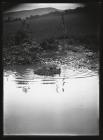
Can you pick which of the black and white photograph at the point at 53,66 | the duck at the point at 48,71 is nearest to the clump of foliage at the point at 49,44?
the black and white photograph at the point at 53,66

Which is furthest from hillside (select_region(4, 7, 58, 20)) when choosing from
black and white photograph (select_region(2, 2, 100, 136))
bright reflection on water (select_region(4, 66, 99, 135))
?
bright reflection on water (select_region(4, 66, 99, 135))

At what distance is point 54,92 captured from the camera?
6379 millimetres

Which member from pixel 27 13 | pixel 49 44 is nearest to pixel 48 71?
pixel 49 44

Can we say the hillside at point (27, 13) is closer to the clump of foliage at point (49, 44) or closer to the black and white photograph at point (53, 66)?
the black and white photograph at point (53, 66)

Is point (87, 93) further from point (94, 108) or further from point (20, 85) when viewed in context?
point (20, 85)

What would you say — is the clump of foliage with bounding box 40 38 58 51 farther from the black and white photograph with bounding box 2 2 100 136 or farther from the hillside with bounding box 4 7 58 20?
the hillside with bounding box 4 7 58 20

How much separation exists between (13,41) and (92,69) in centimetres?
132

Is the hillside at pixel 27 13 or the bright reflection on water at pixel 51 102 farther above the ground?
the hillside at pixel 27 13

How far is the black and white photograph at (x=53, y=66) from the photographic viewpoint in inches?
250

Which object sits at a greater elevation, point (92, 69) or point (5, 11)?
point (5, 11)

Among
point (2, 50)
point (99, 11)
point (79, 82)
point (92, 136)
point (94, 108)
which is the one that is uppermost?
point (99, 11)

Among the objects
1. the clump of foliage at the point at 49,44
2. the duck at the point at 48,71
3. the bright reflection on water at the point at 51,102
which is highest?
the clump of foliage at the point at 49,44

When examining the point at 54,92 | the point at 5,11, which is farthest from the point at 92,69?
→ the point at 5,11

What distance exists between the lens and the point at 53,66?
20.9 feet
